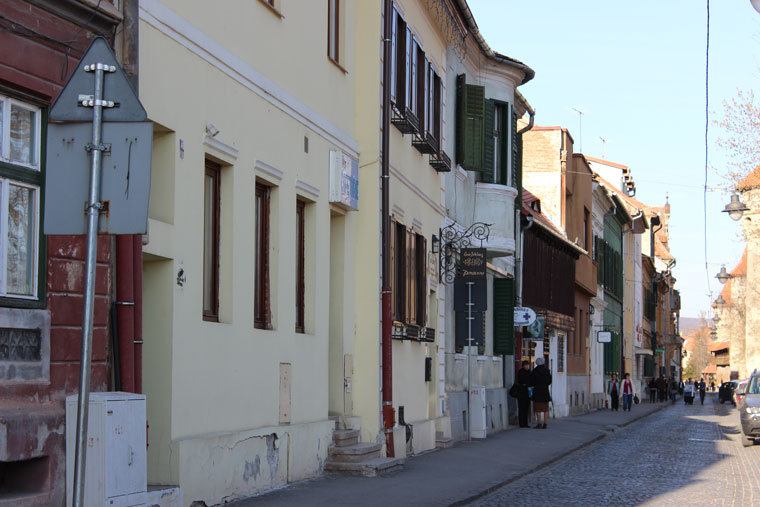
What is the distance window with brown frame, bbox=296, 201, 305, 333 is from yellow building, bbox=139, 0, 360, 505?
26mm

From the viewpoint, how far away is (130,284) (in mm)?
9391

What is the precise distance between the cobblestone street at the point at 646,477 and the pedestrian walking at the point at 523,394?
2489 millimetres

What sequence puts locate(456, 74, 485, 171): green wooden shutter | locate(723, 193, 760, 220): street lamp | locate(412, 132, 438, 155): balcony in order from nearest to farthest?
locate(412, 132, 438, 155): balcony, locate(456, 74, 485, 171): green wooden shutter, locate(723, 193, 760, 220): street lamp

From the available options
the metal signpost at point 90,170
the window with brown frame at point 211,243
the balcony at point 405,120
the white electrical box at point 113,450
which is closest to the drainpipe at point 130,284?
the white electrical box at point 113,450

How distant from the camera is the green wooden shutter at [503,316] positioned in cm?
2867

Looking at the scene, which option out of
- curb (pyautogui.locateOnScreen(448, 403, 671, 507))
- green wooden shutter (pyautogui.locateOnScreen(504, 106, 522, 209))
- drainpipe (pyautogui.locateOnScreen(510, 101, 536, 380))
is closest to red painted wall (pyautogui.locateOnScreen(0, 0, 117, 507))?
curb (pyautogui.locateOnScreen(448, 403, 671, 507))

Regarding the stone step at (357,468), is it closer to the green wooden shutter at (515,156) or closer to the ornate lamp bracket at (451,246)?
the ornate lamp bracket at (451,246)

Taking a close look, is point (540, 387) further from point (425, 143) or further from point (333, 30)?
point (333, 30)

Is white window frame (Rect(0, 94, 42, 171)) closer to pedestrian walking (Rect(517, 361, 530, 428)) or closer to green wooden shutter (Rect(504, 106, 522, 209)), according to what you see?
green wooden shutter (Rect(504, 106, 522, 209))

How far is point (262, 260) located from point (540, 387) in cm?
1634

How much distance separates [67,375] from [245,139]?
14.9 ft

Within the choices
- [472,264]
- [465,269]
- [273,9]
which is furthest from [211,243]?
[465,269]

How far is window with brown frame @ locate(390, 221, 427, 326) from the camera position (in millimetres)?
18922

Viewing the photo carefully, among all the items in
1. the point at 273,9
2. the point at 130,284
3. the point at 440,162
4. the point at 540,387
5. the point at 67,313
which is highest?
the point at 273,9
